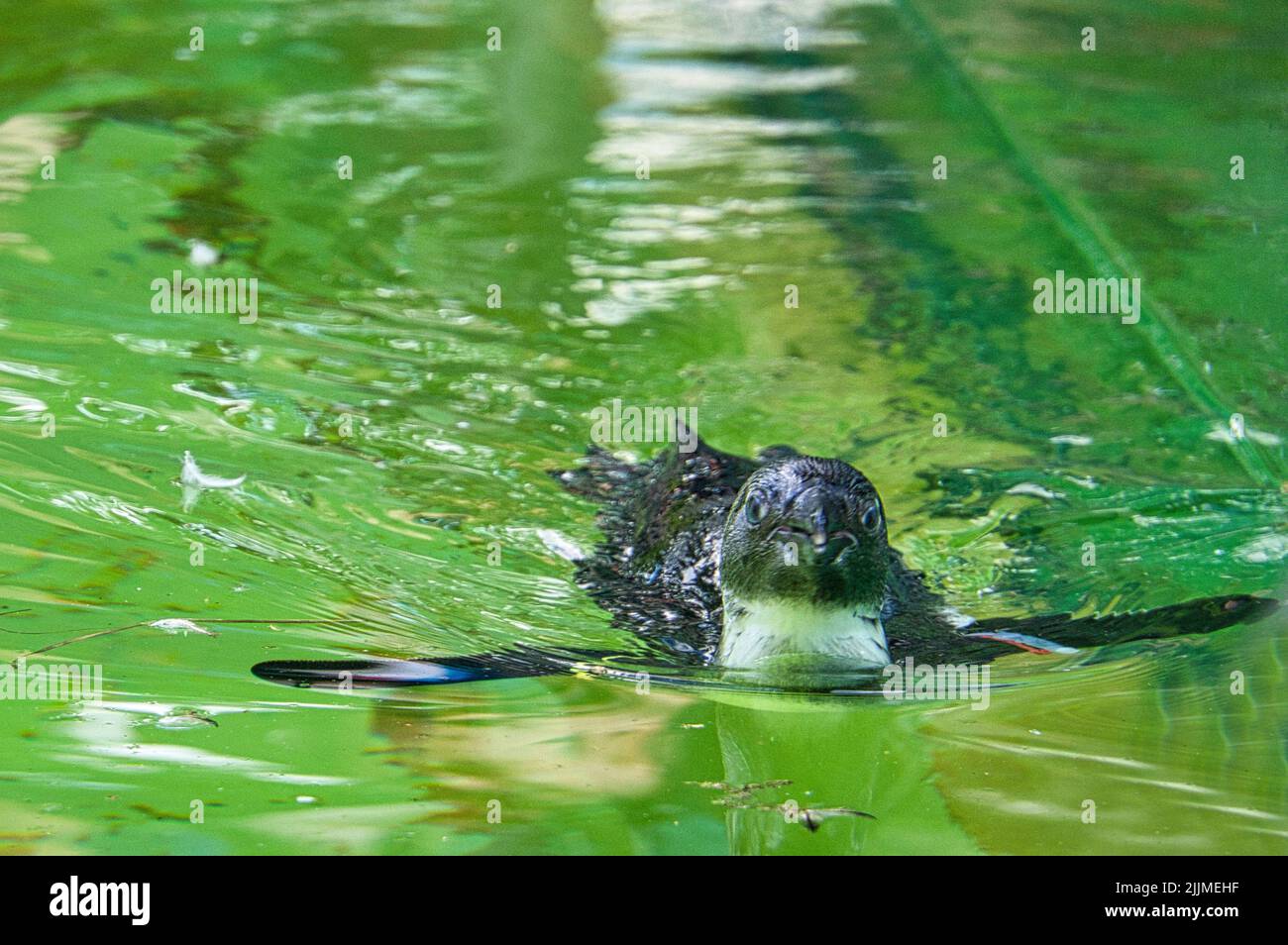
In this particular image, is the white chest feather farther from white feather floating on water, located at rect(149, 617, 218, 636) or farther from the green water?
white feather floating on water, located at rect(149, 617, 218, 636)

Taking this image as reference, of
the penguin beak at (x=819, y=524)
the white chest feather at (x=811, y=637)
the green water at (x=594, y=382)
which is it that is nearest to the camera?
the green water at (x=594, y=382)

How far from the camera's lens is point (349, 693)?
13.2ft

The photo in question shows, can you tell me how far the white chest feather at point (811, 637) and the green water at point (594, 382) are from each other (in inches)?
10.8

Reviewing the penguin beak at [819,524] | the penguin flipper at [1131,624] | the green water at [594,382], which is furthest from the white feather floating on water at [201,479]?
the penguin flipper at [1131,624]

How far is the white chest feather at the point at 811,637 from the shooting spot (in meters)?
4.51

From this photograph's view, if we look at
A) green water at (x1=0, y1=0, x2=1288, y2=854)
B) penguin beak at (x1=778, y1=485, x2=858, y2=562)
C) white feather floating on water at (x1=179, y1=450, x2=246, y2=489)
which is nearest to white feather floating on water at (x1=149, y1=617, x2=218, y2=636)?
green water at (x1=0, y1=0, x2=1288, y2=854)

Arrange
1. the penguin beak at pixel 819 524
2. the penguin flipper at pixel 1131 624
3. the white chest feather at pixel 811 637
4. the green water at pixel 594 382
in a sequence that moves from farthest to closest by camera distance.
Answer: the penguin flipper at pixel 1131 624, the white chest feather at pixel 811 637, the penguin beak at pixel 819 524, the green water at pixel 594 382

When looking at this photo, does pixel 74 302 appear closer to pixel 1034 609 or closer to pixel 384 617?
pixel 384 617

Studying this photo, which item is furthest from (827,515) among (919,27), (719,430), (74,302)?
(919,27)

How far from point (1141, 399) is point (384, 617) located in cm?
404

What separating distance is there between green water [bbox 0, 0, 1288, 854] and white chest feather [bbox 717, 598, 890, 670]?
0.90 ft

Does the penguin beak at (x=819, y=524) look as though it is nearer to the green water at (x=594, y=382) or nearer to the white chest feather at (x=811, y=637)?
the white chest feather at (x=811, y=637)

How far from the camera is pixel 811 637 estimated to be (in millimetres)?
4520

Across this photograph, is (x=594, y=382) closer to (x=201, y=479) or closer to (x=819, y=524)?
(x=201, y=479)
